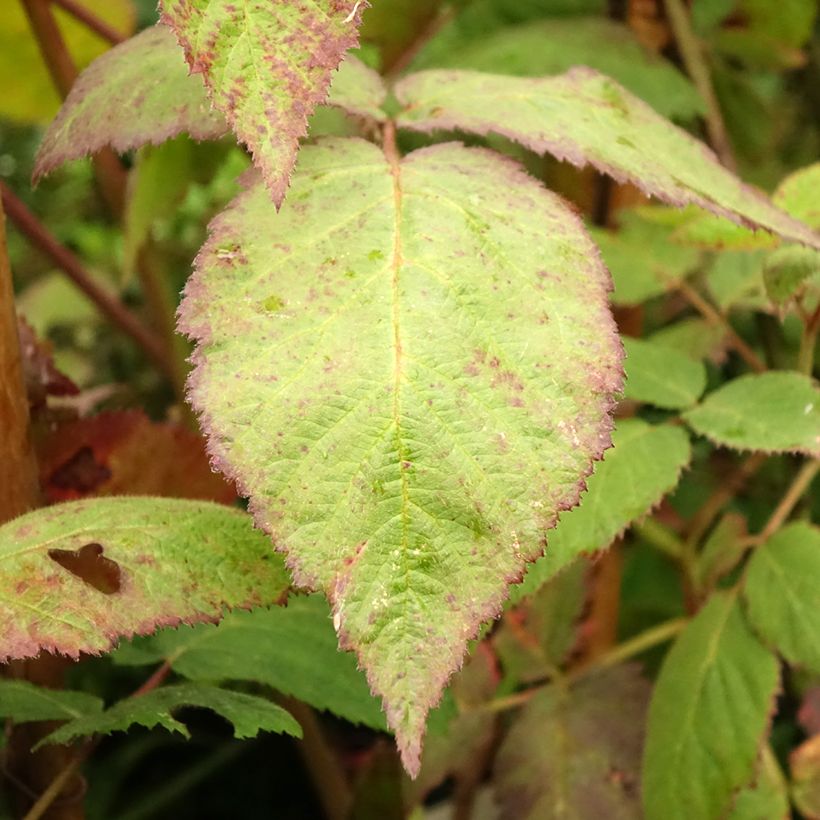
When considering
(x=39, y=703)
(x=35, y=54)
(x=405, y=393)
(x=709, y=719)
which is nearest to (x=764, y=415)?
(x=709, y=719)

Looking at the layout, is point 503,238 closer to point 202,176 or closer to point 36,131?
point 202,176

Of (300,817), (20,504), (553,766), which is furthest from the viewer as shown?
(300,817)

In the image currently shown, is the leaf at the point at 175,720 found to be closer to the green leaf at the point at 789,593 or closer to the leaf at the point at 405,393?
the leaf at the point at 405,393

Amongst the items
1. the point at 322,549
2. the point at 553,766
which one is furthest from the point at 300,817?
the point at 322,549

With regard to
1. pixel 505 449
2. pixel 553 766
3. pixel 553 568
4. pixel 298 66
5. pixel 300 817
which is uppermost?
pixel 298 66

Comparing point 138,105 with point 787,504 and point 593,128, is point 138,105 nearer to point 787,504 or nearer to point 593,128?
point 593,128

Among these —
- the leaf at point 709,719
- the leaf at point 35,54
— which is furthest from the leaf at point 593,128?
the leaf at point 35,54
